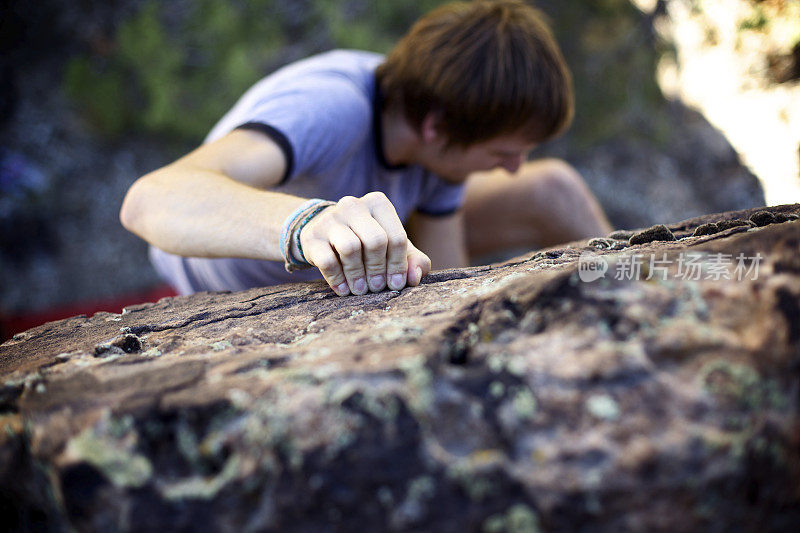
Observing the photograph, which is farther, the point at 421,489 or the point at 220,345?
the point at 220,345

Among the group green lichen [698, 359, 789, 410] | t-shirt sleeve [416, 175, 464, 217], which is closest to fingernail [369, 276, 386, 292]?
green lichen [698, 359, 789, 410]

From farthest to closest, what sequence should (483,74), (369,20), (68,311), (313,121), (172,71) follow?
1. (369,20)
2. (172,71)
3. (68,311)
4. (483,74)
5. (313,121)

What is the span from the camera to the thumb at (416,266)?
1.25 m

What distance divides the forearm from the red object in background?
1664 mm

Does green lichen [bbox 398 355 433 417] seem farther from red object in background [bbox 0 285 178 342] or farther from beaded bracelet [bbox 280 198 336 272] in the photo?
red object in background [bbox 0 285 178 342]

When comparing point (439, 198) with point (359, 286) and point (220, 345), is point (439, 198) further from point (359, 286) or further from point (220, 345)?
point (220, 345)

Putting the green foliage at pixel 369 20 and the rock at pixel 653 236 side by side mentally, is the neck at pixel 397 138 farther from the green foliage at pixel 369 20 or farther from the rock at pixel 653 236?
the green foliage at pixel 369 20

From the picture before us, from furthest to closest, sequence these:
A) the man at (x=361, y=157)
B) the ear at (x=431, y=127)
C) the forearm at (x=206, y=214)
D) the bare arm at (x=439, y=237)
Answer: the bare arm at (x=439, y=237) → the ear at (x=431, y=127) → the forearm at (x=206, y=214) → the man at (x=361, y=157)

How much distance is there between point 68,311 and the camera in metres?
3.26

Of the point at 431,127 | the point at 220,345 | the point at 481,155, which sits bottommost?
the point at 220,345

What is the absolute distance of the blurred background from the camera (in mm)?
3379

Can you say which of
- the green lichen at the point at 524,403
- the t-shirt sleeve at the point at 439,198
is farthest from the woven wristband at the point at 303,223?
the t-shirt sleeve at the point at 439,198

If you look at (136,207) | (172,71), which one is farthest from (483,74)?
(172,71)

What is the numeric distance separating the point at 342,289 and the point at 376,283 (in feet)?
0.29
